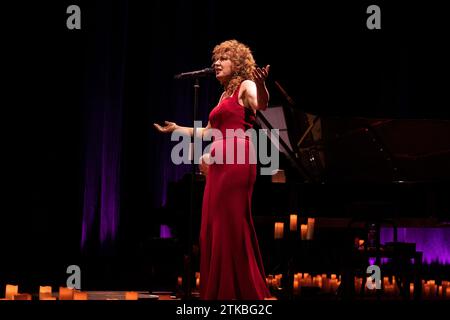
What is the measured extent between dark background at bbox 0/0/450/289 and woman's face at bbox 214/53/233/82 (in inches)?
99.5

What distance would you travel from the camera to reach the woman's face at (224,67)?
3656mm

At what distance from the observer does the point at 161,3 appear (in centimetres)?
796

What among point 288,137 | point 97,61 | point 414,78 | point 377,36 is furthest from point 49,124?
point 414,78

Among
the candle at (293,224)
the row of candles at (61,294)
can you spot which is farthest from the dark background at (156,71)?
the row of candles at (61,294)

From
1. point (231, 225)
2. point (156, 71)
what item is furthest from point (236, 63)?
point (156, 71)

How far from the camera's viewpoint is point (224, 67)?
3.67 m

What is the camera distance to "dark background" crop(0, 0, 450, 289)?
612 cm

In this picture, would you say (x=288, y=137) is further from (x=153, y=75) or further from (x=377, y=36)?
(x=377, y=36)

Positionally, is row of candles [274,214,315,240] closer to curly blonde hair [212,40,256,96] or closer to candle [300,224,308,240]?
candle [300,224,308,240]

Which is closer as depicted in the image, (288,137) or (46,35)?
(288,137)

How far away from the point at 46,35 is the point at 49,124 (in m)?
0.89

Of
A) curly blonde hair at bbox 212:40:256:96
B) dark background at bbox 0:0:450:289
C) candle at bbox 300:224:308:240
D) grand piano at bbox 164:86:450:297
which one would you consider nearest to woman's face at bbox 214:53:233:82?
curly blonde hair at bbox 212:40:256:96

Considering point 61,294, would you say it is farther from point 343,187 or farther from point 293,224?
point 343,187
